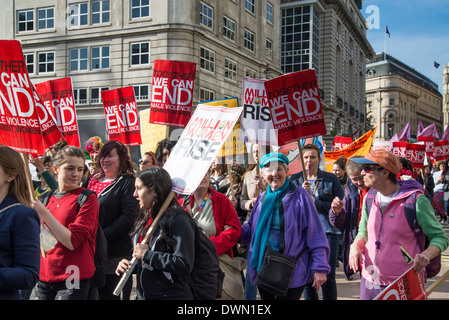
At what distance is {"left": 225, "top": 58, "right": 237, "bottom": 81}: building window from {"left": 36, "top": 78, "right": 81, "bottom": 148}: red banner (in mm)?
22548

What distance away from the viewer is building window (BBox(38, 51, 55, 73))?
29.0m

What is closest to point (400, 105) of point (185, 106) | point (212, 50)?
point (212, 50)

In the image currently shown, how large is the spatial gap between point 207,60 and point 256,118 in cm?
2164

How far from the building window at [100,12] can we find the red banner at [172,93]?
21731 millimetres

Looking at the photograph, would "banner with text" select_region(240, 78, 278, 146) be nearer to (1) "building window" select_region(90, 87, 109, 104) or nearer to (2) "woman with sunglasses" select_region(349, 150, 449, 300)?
(2) "woman with sunglasses" select_region(349, 150, 449, 300)

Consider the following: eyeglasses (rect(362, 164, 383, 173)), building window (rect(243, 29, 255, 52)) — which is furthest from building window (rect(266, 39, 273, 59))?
eyeglasses (rect(362, 164, 383, 173))

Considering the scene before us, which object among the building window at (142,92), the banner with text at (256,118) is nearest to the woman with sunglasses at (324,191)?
the banner with text at (256,118)

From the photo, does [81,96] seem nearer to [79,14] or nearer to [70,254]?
[79,14]

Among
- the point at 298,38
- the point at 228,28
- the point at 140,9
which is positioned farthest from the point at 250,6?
the point at 298,38

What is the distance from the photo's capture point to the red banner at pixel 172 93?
769 cm

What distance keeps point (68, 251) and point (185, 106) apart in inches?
173

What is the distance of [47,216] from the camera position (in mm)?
3303

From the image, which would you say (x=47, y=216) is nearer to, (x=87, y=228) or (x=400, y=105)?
(x=87, y=228)

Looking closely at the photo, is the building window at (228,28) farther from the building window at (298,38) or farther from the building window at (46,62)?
the building window at (298,38)
